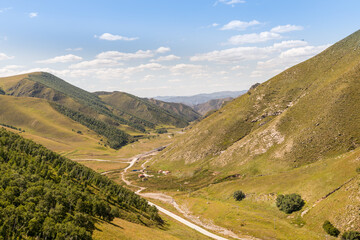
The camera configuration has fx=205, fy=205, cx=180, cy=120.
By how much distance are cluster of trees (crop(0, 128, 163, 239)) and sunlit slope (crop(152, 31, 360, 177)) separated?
83.6 m

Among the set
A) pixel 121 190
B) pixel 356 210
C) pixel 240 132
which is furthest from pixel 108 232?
pixel 240 132

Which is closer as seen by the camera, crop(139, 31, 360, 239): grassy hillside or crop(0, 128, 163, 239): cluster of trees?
crop(0, 128, 163, 239): cluster of trees

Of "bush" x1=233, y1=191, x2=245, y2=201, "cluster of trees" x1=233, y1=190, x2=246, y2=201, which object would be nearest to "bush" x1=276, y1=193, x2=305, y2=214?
"cluster of trees" x1=233, y1=190, x2=246, y2=201

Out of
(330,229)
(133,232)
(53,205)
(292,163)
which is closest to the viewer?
(53,205)

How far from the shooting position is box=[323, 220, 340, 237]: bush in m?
66.8

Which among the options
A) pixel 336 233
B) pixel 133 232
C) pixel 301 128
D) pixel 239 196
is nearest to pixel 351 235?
pixel 336 233

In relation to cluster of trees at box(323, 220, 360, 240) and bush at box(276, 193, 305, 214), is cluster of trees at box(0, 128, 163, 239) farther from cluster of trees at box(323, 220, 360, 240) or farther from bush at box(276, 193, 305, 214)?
cluster of trees at box(323, 220, 360, 240)

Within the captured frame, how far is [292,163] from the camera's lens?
419 ft

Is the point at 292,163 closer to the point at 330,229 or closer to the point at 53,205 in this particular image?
the point at 330,229

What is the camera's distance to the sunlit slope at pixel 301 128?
126000mm

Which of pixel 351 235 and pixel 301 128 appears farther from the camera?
pixel 301 128

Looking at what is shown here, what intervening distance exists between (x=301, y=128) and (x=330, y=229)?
87.8 meters

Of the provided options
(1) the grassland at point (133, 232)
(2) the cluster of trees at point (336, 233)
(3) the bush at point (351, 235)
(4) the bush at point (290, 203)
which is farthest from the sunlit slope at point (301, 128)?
(1) the grassland at point (133, 232)

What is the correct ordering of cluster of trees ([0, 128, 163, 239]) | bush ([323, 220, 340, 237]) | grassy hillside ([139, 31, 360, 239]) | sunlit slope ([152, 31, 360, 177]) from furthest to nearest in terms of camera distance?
sunlit slope ([152, 31, 360, 177])
grassy hillside ([139, 31, 360, 239])
bush ([323, 220, 340, 237])
cluster of trees ([0, 128, 163, 239])
